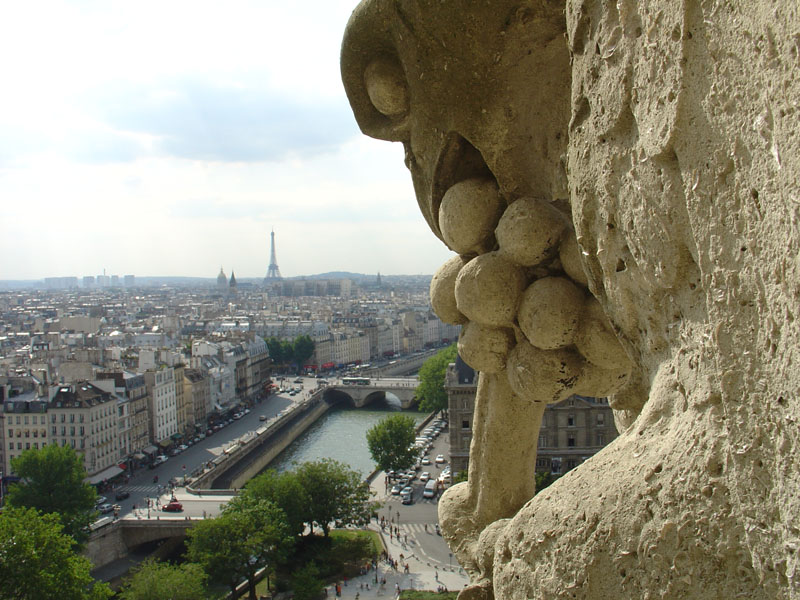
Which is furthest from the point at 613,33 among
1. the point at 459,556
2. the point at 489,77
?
the point at 459,556

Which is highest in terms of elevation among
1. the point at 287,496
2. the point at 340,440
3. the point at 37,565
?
the point at 37,565

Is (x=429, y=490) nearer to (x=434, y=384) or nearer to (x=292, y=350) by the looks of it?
(x=434, y=384)

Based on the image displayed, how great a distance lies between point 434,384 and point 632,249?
4063 centimetres

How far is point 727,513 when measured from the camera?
1391 millimetres

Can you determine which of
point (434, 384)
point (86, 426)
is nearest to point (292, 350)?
point (434, 384)

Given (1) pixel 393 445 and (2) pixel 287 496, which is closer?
(2) pixel 287 496

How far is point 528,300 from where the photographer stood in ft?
7.20

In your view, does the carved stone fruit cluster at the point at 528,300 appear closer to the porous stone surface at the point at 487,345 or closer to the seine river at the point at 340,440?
the porous stone surface at the point at 487,345

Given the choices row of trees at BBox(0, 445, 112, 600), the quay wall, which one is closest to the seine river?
the quay wall

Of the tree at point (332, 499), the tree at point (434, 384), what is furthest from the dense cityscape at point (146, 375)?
the tree at point (332, 499)

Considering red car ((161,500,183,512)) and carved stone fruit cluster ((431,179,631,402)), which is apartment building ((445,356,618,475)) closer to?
red car ((161,500,183,512))

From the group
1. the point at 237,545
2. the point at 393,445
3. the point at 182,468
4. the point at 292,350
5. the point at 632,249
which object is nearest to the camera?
the point at 632,249

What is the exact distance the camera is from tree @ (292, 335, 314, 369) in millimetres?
63875

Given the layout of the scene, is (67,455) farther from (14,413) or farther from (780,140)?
(780,140)
